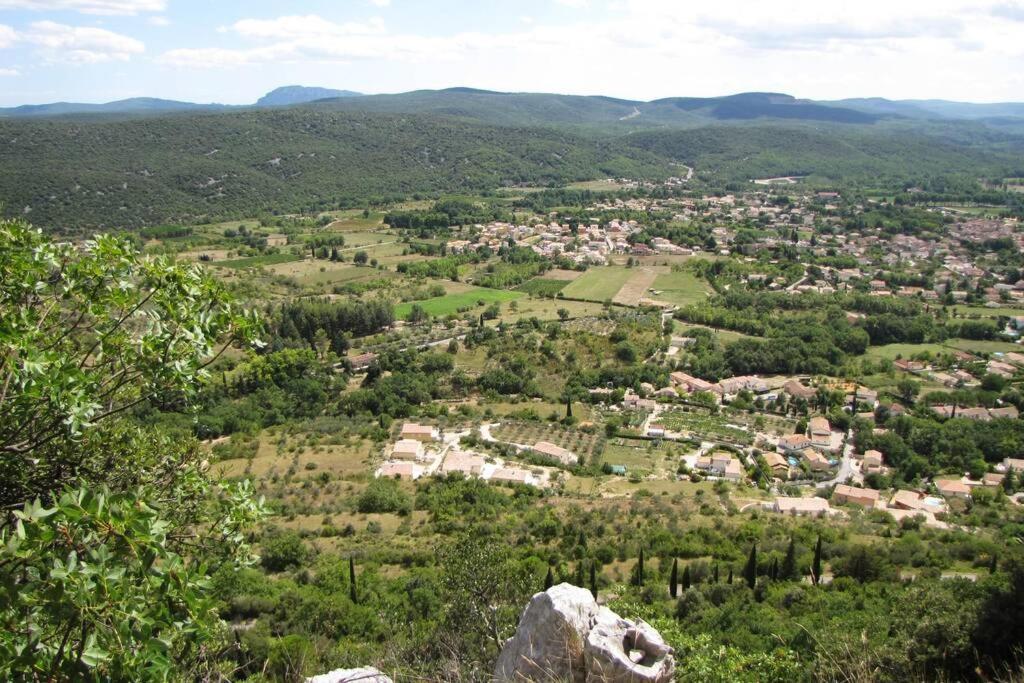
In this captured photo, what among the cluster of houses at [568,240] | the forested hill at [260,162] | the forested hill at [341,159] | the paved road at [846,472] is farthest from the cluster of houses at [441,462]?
the forested hill at [260,162]

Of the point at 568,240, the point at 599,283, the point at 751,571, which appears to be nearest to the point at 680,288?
the point at 599,283

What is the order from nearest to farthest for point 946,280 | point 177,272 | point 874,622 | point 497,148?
1. point 177,272
2. point 874,622
3. point 946,280
4. point 497,148

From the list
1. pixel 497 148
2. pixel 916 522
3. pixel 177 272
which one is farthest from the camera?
pixel 497 148

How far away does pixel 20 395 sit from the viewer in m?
3.75

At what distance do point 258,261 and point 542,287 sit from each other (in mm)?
23858

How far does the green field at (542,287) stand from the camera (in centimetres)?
5438

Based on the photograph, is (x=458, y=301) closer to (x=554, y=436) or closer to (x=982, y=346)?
(x=554, y=436)

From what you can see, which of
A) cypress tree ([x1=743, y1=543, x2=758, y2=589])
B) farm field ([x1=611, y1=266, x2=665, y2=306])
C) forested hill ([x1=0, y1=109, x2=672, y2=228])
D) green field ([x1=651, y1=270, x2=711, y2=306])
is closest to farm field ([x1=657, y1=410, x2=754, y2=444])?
cypress tree ([x1=743, y1=543, x2=758, y2=589])

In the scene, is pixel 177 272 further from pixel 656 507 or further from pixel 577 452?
pixel 577 452

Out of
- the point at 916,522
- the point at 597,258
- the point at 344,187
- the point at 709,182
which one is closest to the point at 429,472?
the point at 916,522

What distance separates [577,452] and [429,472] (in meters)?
6.43

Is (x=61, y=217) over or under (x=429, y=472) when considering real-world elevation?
over

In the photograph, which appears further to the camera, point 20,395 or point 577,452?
point 577,452

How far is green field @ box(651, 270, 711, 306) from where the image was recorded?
52.9 m
